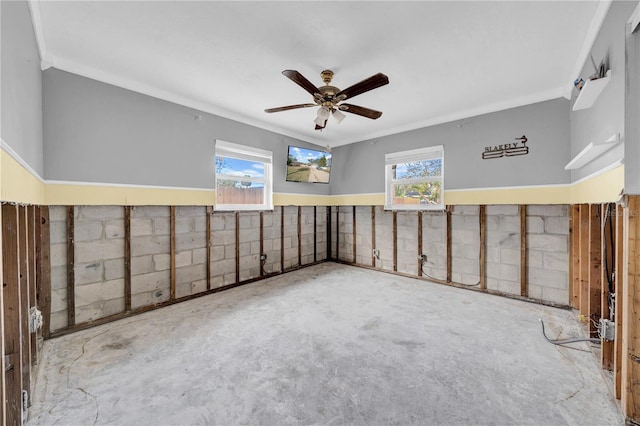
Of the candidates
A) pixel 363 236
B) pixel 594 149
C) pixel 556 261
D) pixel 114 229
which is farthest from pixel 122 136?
pixel 556 261

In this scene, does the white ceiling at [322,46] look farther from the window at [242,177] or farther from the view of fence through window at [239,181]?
the view of fence through window at [239,181]

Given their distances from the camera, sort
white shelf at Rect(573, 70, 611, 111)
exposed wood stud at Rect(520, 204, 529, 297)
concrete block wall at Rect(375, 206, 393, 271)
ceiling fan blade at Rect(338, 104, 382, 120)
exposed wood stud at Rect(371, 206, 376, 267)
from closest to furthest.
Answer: white shelf at Rect(573, 70, 611, 111) < ceiling fan blade at Rect(338, 104, 382, 120) < exposed wood stud at Rect(520, 204, 529, 297) < concrete block wall at Rect(375, 206, 393, 271) < exposed wood stud at Rect(371, 206, 376, 267)

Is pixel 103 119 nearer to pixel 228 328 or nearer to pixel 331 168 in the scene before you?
pixel 228 328

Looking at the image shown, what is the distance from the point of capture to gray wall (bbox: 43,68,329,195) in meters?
2.66

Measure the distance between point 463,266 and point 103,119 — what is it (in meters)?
5.16

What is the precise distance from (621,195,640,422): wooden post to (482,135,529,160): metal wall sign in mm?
2462

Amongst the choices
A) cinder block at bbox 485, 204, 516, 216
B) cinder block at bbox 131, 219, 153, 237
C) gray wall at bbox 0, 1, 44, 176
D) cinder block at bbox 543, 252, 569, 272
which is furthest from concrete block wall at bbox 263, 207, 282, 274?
cinder block at bbox 543, 252, 569, 272

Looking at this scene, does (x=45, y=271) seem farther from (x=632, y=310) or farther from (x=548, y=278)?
(x=548, y=278)

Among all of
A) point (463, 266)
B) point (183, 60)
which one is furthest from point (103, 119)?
point (463, 266)

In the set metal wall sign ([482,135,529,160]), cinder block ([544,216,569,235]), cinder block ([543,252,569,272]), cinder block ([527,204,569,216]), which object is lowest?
cinder block ([543,252,569,272])

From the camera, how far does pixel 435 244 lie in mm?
4395

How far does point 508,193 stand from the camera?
372 centimetres

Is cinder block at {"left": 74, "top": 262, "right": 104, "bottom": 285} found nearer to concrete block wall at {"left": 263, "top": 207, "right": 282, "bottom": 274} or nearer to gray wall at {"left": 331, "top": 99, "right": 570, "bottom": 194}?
concrete block wall at {"left": 263, "top": 207, "right": 282, "bottom": 274}

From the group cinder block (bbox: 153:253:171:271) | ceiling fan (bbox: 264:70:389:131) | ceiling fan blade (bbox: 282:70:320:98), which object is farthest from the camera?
cinder block (bbox: 153:253:171:271)
